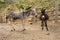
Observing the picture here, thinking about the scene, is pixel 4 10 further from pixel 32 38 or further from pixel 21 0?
pixel 32 38

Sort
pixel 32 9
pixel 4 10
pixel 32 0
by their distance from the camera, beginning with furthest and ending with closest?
pixel 4 10, pixel 32 0, pixel 32 9

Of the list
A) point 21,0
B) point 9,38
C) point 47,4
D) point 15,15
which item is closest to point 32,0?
point 47,4

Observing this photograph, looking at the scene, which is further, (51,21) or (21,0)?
(51,21)

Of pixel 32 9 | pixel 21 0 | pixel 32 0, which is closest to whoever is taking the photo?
pixel 21 0

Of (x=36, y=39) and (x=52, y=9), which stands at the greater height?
(x=52, y=9)

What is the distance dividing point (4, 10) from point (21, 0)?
28.1ft

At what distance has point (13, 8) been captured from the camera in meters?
19.9

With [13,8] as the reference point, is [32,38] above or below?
below

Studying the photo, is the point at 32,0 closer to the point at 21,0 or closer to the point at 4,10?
the point at 4,10

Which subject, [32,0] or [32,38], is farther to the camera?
[32,0]

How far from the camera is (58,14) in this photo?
17.7 m

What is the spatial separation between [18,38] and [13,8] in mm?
9288

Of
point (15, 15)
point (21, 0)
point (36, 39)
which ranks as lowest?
point (36, 39)

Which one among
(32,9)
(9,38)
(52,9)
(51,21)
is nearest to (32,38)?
(9,38)
